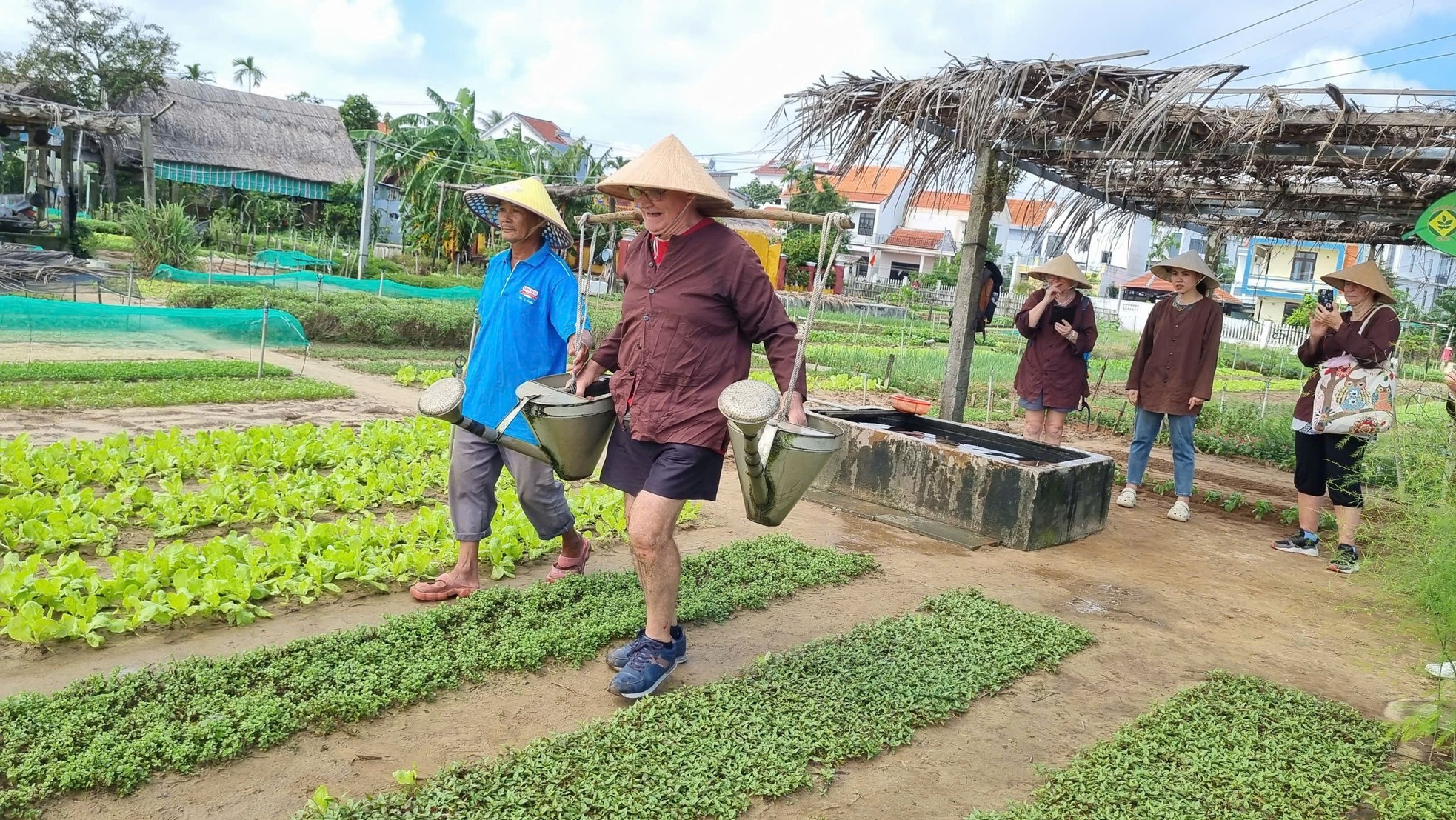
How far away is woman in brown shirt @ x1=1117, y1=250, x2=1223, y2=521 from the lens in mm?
7062

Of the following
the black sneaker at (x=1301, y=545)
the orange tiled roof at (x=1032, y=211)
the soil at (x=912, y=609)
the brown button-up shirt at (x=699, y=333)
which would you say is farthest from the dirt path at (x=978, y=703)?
the orange tiled roof at (x=1032, y=211)

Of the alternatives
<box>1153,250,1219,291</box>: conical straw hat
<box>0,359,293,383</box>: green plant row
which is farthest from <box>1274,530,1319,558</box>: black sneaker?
<box>0,359,293,383</box>: green plant row

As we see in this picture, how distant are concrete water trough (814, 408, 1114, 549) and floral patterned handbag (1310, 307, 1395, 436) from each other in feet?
4.39

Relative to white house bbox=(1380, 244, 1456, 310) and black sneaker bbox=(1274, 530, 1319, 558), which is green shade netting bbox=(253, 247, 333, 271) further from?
white house bbox=(1380, 244, 1456, 310)

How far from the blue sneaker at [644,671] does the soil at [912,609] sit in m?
0.08

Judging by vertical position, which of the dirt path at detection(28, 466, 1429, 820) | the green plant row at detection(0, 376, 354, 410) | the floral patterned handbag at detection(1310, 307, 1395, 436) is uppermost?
the floral patterned handbag at detection(1310, 307, 1395, 436)

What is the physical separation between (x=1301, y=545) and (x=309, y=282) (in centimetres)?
1699

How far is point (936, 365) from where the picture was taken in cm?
1819

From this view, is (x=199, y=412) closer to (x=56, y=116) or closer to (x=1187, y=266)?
(x=1187, y=266)

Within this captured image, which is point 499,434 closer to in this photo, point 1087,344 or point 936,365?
point 1087,344

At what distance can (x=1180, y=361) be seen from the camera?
7.11 m

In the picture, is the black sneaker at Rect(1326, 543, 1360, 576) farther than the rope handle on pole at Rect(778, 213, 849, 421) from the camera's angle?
Yes

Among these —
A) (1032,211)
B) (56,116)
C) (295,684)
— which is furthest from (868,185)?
(295,684)

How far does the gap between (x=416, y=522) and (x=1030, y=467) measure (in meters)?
3.70
